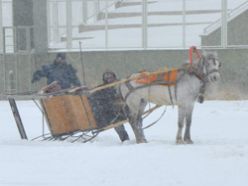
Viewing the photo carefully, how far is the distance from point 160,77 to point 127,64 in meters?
10.7

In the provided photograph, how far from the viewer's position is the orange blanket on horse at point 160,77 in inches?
558

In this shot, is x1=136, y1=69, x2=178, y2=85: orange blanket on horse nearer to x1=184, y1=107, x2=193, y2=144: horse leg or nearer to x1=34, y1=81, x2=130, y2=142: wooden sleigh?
x1=184, y1=107, x2=193, y2=144: horse leg

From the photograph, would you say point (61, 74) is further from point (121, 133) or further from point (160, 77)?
point (160, 77)

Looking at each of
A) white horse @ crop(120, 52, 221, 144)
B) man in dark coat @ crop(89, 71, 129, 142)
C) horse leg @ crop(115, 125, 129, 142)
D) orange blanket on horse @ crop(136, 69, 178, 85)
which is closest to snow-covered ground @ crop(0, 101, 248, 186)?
horse leg @ crop(115, 125, 129, 142)

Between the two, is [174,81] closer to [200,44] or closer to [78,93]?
[78,93]

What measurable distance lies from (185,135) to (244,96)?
1025cm

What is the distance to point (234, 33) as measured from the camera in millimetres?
24844

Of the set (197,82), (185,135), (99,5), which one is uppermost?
(99,5)

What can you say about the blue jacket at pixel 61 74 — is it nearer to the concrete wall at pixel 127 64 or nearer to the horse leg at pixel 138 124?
the horse leg at pixel 138 124

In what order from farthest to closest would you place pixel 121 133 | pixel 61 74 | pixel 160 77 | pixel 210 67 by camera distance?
pixel 61 74
pixel 121 133
pixel 160 77
pixel 210 67

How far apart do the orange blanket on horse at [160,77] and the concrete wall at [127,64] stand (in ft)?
31.6

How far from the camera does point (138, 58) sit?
81.8 ft

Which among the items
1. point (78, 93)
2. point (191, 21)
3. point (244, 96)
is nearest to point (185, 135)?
point (78, 93)

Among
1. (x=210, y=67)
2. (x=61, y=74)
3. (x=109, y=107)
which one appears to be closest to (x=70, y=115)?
(x=109, y=107)
